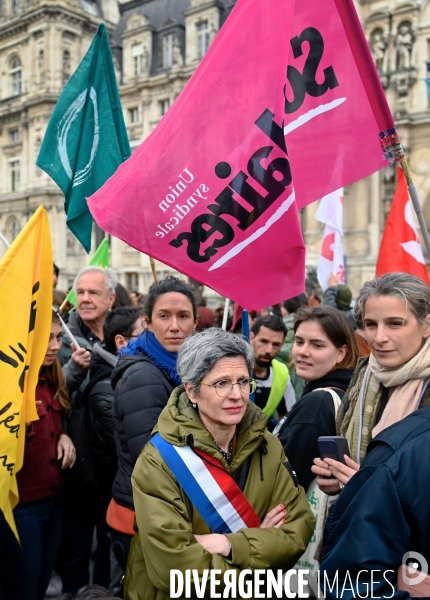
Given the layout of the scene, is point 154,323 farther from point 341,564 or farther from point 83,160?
point 83,160

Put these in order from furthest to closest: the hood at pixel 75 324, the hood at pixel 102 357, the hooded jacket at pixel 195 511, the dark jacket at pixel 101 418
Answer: the hood at pixel 75 324 < the hood at pixel 102 357 < the dark jacket at pixel 101 418 < the hooded jacket at pixel 195 511

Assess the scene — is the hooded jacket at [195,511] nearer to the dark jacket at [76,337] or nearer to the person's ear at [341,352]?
the person's ear at [341,352]

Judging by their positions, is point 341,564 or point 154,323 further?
point 154,323

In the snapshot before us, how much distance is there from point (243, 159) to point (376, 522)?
6.09 ft

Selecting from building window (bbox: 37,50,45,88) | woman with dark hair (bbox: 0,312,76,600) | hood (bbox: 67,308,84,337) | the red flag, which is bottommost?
woman with dark hair (bbox: 0,312,76,600)

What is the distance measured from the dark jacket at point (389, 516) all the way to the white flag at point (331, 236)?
6.28 m

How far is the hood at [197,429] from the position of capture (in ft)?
7.05

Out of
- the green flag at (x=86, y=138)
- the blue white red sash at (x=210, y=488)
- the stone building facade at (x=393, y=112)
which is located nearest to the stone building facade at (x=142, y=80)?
the stone building facade at (x=393, y=112)

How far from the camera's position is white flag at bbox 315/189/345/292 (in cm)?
788

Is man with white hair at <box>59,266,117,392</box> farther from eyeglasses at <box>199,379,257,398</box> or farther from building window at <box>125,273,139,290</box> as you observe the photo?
building window at <box>125,273,139,290</box>

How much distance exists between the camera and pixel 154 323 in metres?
2.93

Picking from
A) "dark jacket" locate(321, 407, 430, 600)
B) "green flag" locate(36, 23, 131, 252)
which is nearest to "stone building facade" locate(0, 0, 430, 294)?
"green flag" locate(36, 23, 131, 252)

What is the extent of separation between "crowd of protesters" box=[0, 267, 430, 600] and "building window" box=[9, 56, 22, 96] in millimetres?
29474

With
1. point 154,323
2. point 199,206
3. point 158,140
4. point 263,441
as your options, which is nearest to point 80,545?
point 154,323
